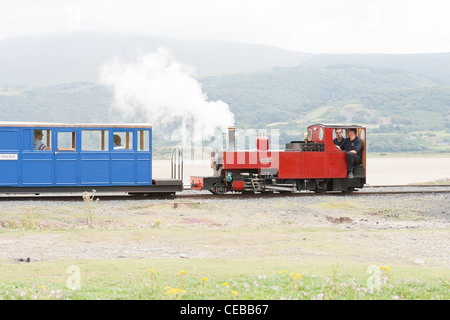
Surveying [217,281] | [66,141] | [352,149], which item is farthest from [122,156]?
[217,281]

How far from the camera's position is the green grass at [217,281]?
7309 millimetres

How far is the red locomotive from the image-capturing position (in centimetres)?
2228

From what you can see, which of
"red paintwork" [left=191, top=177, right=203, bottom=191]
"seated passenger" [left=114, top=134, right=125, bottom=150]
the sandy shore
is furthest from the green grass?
the sandy shore

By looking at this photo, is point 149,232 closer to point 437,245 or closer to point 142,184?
point 437,245

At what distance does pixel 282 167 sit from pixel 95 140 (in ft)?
25.1

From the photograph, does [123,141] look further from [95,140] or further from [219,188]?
[219,188]

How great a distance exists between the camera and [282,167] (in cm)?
2262

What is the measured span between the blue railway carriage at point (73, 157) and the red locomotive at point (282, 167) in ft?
9.58

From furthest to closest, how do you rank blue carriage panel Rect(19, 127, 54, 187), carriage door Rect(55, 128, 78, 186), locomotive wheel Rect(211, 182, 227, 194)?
locomotive wheel Rect(211, 182, 227, 194) → carriage door Rect(55, 128, 78, 186) → blue carriage panel Rect(19, 127, 54, 187)

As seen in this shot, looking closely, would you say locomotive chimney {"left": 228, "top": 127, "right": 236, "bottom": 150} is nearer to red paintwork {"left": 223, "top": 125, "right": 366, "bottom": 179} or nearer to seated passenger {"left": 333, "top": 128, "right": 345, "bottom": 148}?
red paintwork {"left": 223, "top": 125, "right": 366, "bottom": 179}

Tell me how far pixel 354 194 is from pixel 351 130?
2865 mm

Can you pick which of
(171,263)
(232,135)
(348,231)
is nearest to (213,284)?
(171,263)
